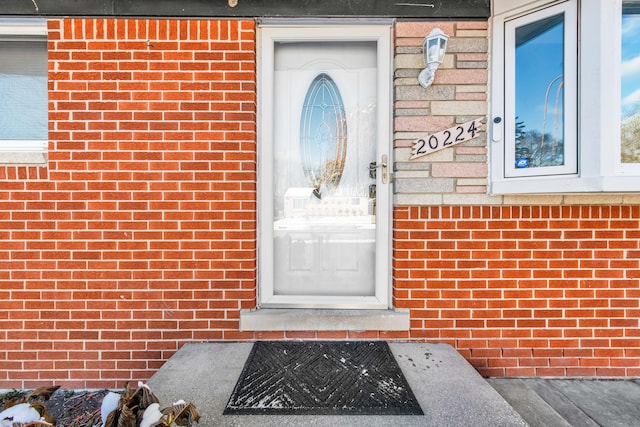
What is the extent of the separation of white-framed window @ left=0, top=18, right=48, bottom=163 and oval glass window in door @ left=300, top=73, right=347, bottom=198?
2.02m

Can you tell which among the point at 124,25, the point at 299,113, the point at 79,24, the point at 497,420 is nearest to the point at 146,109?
the point at 124,25

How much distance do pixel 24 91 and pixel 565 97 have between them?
13.2ft

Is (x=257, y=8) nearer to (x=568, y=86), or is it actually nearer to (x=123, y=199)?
(x=123, y=199)

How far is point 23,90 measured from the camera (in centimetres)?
259

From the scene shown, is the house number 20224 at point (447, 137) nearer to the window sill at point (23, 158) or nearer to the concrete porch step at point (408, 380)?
the concrete porch step at point (408, 380)

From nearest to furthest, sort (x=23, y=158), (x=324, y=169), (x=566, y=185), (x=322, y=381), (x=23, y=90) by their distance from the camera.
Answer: (x=322, y=381), (x=566, y=185), (x=23, y=158), (x=23, y=90), (x=324, y=169)

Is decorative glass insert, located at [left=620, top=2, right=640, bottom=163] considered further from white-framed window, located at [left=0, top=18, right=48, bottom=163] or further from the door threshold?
white-framed window, located at [left=0, top=18, right=48, bottom=163]

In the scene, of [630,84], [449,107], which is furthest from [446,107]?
[630,84]

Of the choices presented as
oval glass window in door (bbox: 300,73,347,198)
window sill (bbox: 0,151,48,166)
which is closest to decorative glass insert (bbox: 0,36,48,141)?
window sill (bbox: 0,151,48,166)

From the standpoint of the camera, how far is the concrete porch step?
1.72 m

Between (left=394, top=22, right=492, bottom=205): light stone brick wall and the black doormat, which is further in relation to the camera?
(left=394, top=22, right=492, bottom=205): light stone brick wall

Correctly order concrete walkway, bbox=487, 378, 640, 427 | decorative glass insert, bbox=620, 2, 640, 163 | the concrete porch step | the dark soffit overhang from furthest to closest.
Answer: the dark soffit overhang < decorative glass insert, bbox=620, 2, 640, 163 < concrete walkway, bbox=487, 378, 640, 427 < the concrete porch step

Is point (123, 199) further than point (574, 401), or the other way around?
point (123, 199)

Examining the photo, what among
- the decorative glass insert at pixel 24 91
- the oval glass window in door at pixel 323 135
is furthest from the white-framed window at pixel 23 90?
the oval glass window in door at pixel 323 135
